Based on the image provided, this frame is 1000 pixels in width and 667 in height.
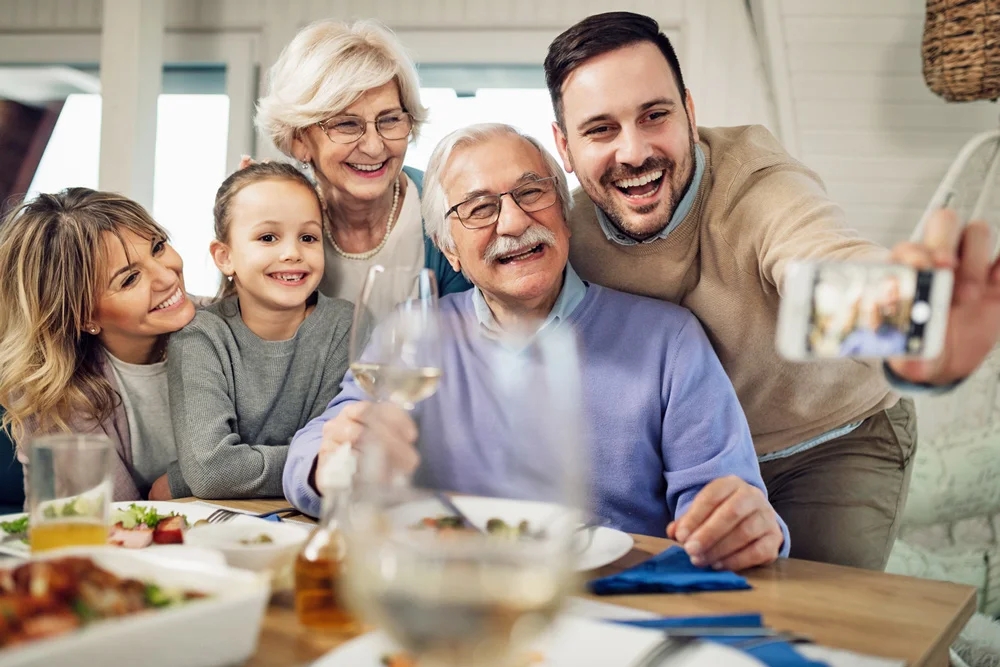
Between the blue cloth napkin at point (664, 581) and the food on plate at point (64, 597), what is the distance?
432mm

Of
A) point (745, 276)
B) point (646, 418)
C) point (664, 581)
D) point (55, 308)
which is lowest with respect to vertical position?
point (664, 581)

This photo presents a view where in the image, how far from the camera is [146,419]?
1.88m

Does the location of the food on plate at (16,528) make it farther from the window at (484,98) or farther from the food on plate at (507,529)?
the window at (484,98)

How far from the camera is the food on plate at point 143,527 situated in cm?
107

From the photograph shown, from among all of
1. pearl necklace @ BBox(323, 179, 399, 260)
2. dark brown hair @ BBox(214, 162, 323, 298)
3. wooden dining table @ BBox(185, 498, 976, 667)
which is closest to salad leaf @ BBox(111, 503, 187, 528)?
wooden dining table @ BBox(185, 498, 976, 667)

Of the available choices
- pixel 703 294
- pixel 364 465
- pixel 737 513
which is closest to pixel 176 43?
pixel 703 294

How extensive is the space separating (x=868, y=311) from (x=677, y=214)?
3.31 ft

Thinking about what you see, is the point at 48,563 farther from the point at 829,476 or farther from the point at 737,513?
the point at 829,476

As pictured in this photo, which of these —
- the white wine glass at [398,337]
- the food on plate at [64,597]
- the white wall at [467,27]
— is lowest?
the food on plate at [64,597]

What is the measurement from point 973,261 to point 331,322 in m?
1.37

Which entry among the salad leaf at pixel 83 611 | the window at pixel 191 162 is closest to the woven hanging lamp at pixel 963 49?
the salad leaf at pixel 83 611

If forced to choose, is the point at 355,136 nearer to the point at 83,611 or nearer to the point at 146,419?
the point at 146,419

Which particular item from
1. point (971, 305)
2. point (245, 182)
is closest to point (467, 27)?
point (245, 182)

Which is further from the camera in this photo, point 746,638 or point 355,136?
point 355,136
